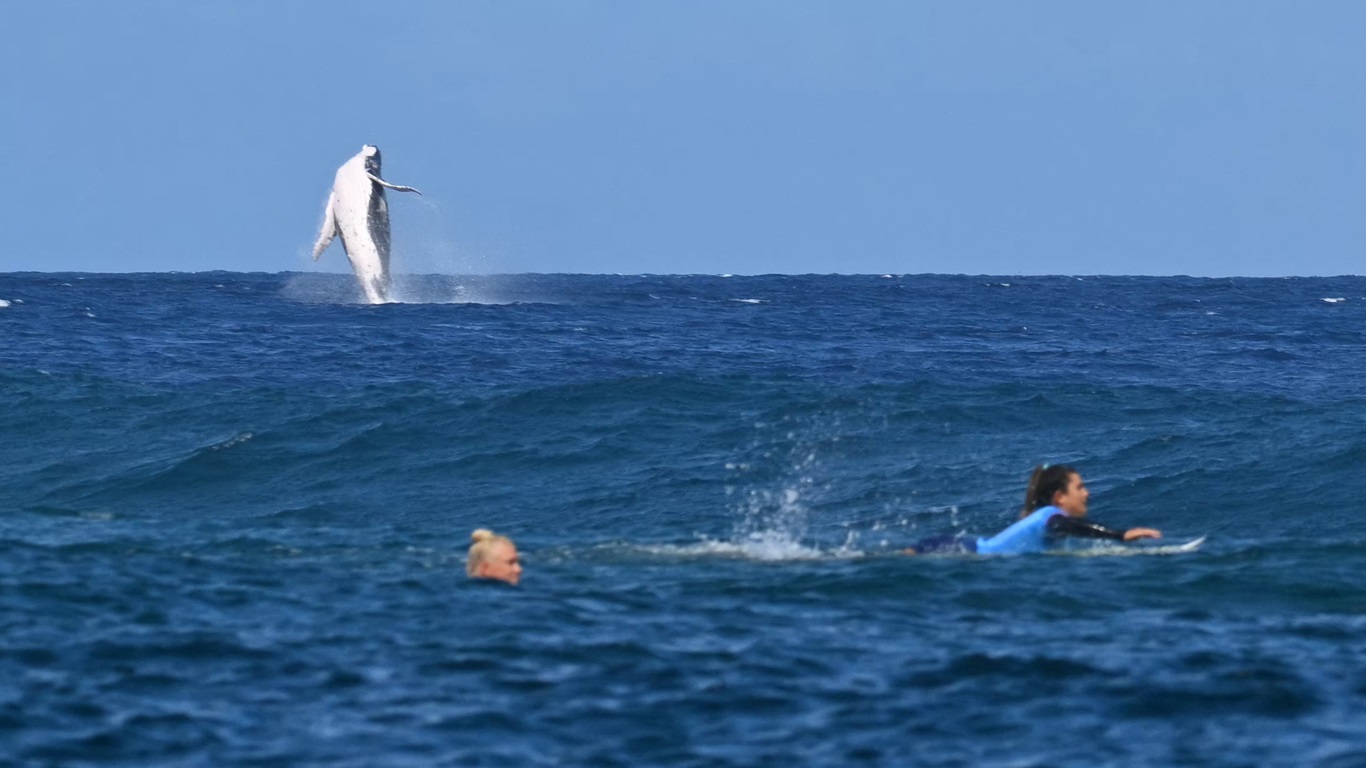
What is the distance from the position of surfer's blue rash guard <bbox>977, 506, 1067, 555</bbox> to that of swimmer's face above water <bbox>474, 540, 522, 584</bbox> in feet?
13.1

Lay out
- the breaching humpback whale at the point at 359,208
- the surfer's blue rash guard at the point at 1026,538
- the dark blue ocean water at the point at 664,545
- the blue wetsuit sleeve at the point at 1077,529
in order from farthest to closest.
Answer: the breaching humpback whale at the point at 359,208
the surfer's blue rash guard at the point at 1026,538
the blue wetsuit sleeve at the point at 1077,529
the dark blue ocean water at the point at 664,545

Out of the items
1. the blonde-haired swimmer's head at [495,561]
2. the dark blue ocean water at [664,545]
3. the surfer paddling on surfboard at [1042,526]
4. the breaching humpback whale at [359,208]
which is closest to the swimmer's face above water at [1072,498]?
the surfer paddling on surfboard at [1042,526]

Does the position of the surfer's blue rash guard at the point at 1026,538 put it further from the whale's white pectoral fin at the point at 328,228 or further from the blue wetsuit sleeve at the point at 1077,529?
the whale's white pectoral fin at the point at 328,228

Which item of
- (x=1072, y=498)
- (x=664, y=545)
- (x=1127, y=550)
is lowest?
(x=664, y=545)

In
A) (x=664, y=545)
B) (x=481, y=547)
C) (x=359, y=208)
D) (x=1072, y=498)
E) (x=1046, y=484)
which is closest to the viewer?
(x=481, y=547)

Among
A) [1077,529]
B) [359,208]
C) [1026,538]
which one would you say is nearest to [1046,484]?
[1026,538]

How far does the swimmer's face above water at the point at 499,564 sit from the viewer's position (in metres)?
13.0

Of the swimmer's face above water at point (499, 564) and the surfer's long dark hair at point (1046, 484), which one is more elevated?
the surfer's long dark hair at point (1046, 484)

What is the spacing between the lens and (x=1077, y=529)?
1422 cm

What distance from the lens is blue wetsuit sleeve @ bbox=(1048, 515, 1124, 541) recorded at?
14.1 metres

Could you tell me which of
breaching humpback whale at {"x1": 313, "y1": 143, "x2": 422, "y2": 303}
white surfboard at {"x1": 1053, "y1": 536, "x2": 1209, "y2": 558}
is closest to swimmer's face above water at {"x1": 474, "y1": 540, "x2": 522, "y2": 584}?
white surfboard at {"x1": 1053, "y1": 536, "x2": 1209, "y2": 558}

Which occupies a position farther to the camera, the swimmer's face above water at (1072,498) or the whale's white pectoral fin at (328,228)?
the whale's white pectoral fin at (328,228)

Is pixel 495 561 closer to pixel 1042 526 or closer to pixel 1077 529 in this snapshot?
pixel 1042 526

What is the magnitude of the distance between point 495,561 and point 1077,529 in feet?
15.5
